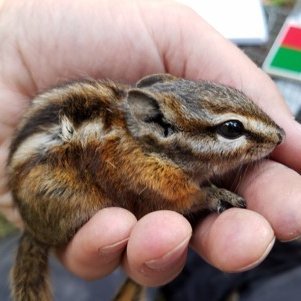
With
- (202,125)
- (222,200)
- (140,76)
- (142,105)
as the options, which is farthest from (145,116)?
(140,76)

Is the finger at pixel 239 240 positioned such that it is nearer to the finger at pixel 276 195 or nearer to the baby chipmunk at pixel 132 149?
the finger at pixel 276 195

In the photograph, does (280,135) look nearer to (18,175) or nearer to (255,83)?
(255,83)

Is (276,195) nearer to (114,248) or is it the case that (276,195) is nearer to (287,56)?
(114,248)

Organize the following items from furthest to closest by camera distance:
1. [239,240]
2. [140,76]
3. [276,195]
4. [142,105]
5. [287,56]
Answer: [287,56] < [140,76] < [142,105] < [276,195] < [239,240]

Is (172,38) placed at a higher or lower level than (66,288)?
higher

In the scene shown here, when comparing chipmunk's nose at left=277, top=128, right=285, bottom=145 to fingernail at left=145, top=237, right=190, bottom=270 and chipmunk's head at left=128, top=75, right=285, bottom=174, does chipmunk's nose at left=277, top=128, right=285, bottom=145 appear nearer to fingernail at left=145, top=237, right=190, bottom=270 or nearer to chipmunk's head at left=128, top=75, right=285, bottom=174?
chipmunk's head at left=128, top=75, right=285, bottom=174

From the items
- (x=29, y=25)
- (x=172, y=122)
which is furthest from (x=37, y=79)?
(x=172, y=122)

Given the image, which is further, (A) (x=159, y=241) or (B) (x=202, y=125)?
(B) (x=202, y=125)
